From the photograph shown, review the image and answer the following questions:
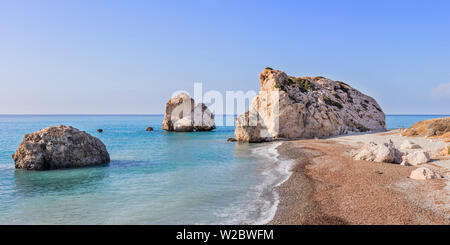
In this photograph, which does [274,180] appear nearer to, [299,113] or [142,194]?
[142,194]

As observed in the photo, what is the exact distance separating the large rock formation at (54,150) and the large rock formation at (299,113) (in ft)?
71.1

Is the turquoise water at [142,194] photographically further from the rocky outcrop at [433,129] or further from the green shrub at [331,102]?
the green shrub at [331,102]

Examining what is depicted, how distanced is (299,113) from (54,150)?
2988 cm

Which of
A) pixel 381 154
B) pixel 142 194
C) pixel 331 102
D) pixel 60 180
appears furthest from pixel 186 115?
pixel 142 194

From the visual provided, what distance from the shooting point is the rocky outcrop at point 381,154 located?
17.0 metres

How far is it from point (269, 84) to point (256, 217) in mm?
35030

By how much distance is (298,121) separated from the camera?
39.0 meters

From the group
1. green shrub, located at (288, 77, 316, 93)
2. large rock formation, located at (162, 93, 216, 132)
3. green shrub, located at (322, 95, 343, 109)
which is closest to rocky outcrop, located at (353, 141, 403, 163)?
green shrub, located at (322, 95, 343, 109)

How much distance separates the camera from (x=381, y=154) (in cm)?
1736

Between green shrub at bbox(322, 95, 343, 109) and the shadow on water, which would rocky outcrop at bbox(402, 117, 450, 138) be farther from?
the shadow on water

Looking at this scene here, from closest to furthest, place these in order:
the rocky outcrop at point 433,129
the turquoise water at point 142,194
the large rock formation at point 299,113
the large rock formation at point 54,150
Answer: the turquoise water at point 142,194 < the large rock formation at point 54,150 < the rocky outcrop at point 433,129 < the large rock formation at point 299,113

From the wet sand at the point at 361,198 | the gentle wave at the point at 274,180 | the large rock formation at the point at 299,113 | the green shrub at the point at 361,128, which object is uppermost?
the large rock formation at the point at 299,113

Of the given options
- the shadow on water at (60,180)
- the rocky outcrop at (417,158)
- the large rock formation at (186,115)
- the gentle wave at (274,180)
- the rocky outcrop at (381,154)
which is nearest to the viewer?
the gentle wave at (274,180)

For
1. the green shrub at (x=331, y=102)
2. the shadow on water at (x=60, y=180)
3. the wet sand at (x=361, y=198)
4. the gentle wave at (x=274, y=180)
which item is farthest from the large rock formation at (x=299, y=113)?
the shadow on water at (x=60, y=180)
